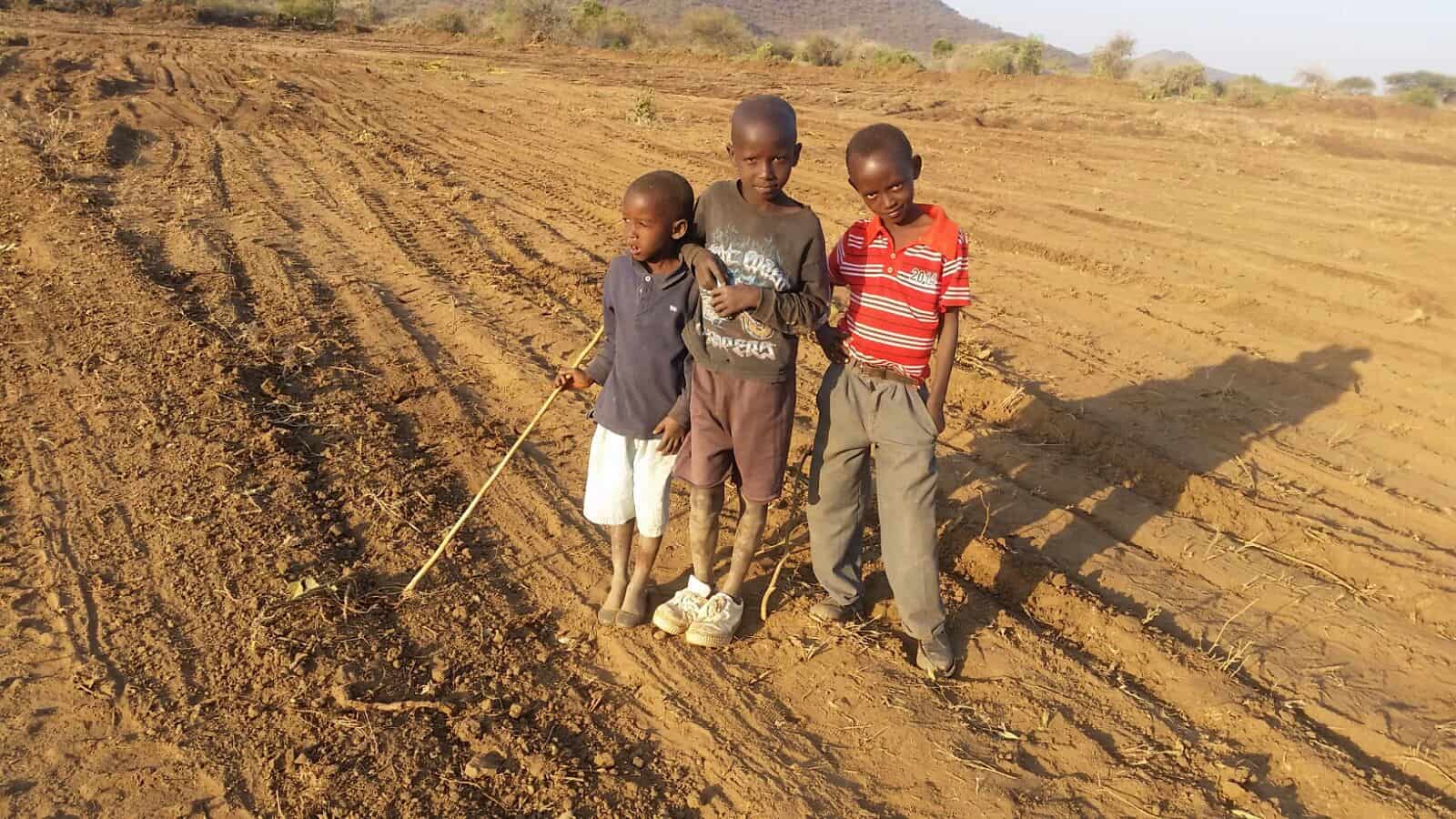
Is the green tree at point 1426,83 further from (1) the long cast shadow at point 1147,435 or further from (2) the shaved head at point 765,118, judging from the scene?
(2) the shaved head at point 765,118

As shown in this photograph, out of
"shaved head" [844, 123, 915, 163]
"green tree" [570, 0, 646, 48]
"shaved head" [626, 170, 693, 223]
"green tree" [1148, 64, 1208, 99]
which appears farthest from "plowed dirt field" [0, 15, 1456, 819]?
"green tree" [570, 0, 646, 48]

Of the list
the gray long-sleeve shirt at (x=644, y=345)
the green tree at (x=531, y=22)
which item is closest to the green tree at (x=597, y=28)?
the green tree at (x=531, y=22)

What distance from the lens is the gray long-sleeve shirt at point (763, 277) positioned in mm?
2844

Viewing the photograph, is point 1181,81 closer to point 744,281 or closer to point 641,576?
point 744,281

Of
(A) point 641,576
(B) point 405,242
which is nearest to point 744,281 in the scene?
(A) point 641,576

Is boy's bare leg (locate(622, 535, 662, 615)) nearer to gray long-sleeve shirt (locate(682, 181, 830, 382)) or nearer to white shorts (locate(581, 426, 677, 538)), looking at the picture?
white shorts (locate(581, 426, 677, 538))

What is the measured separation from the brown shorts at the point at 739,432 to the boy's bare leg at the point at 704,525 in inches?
2.4

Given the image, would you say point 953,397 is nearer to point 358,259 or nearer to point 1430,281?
point 358,259

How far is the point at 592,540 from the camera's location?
13.3 ft

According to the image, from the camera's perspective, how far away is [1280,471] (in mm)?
5059

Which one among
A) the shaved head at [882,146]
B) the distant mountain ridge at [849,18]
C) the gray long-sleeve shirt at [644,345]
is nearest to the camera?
the shaved head at [882,146]

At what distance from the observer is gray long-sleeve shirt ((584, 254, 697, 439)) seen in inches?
119

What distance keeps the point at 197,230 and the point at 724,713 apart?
687 centimetres

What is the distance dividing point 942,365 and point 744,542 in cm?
97
